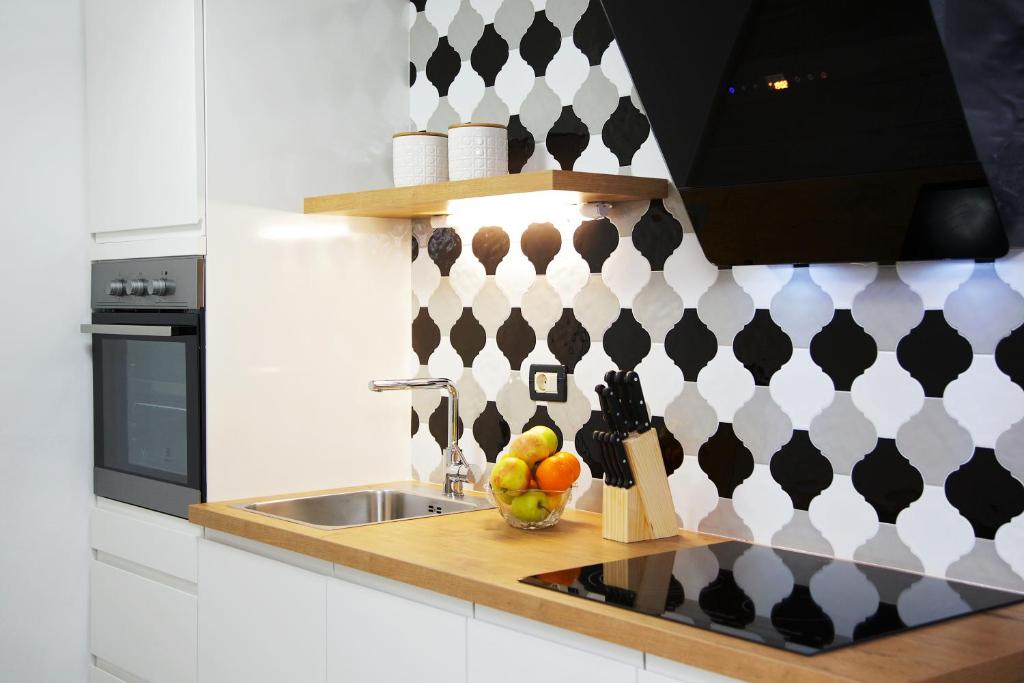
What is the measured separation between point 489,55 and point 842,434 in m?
1.35

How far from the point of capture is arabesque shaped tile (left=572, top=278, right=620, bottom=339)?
2.44 m

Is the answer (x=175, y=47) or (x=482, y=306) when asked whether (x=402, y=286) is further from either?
(x=175, y=47)

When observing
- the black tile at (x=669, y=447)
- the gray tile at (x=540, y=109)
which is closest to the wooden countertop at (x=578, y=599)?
the black tile at (x=669, y=447)

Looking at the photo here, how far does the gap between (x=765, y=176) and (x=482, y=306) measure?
3.57 feet

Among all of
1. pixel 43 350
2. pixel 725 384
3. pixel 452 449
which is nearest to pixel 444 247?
pixel 452 449

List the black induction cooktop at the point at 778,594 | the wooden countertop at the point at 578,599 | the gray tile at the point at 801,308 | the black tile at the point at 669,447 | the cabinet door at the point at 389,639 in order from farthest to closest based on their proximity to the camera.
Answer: the black tile at the point at 669,447
the gray tile at the point at 801,308
the cabinet door at the point at 389,639
the black induction cooktop at the point at 778,594
the wooden countertop at the point at 578,599

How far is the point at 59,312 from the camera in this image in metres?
2.87

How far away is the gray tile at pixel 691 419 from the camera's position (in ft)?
7.32

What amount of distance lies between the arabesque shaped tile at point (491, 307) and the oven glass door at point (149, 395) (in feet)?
2.31

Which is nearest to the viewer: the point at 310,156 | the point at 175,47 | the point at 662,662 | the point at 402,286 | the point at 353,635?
the point at 662,662

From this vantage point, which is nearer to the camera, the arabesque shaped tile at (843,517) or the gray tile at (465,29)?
the arabesque shaped tile at (843,517)

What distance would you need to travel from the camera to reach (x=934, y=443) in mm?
1875

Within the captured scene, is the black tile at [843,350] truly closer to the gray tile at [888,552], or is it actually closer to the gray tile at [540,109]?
the gray tile at [888,552]

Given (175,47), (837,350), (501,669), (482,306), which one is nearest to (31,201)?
(175,47)
